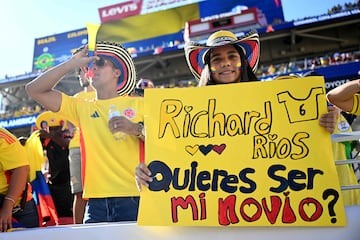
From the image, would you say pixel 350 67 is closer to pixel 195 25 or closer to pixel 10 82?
pixel 195 25

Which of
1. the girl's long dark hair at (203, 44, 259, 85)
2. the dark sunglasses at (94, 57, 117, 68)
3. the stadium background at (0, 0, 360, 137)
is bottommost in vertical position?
A: the girl's long dark hair at (203, 44, 259, 85)

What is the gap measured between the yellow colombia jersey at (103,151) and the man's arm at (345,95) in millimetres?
900

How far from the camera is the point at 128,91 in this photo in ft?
6.27

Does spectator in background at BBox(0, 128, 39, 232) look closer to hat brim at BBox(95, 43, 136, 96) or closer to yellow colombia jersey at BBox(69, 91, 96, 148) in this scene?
hat brim at BBox(95, 43, 136, 96)

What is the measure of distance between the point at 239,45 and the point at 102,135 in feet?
2.71

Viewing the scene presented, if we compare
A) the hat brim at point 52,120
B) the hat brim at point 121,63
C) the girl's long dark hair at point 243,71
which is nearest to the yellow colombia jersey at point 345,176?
the girl's long dark hair at point 243,71

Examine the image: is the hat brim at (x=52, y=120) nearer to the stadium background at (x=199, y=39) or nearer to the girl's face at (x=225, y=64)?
the girl's face at (x=225, y=64)

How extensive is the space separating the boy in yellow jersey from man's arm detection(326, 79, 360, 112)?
2.79ft

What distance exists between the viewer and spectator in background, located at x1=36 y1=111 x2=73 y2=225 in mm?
3229

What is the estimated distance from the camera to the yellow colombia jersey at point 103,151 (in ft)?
5.13

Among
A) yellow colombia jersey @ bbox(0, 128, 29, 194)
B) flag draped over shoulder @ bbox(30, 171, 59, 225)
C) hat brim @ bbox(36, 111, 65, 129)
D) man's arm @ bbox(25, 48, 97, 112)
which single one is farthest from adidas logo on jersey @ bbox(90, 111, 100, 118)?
hat brim @ bbox(36, 111, 65, 129)

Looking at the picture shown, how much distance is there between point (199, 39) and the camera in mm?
15391

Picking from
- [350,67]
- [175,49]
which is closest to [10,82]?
[175,49]

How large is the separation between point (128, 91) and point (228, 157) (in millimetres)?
921
